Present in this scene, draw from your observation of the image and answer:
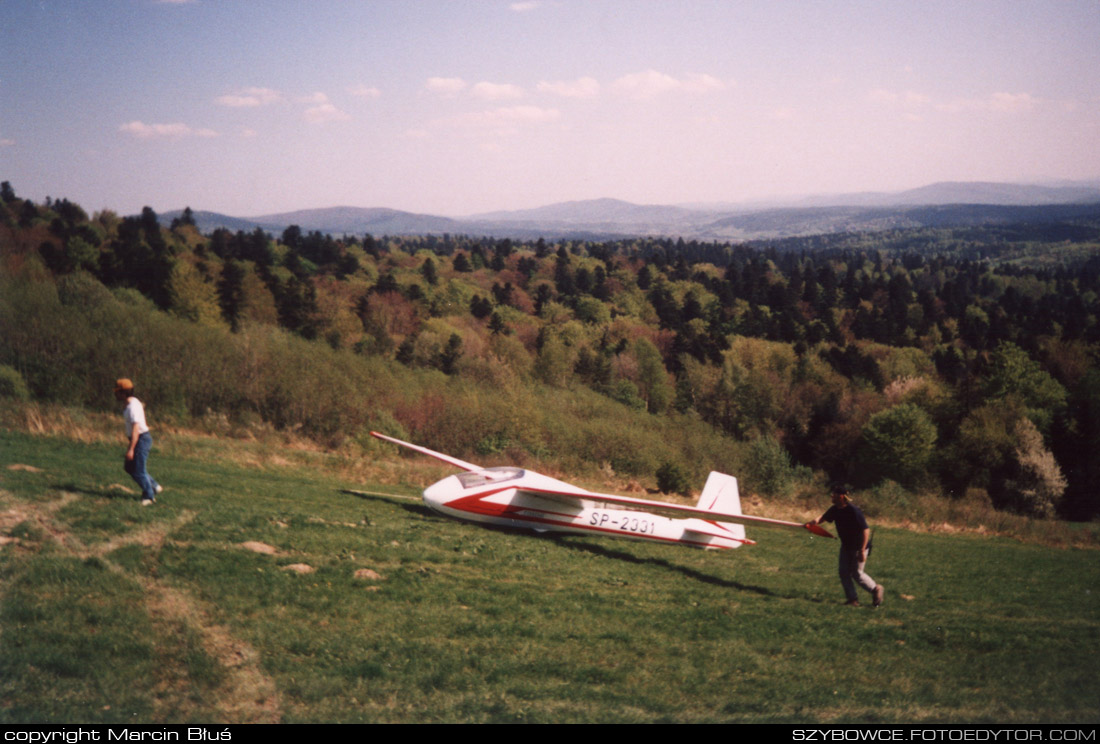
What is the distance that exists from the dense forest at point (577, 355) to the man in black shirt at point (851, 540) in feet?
91.6

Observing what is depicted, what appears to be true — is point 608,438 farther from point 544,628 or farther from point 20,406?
point 544,628

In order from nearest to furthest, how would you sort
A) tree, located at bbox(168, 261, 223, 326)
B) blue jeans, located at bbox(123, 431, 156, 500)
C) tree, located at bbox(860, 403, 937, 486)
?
1. blue jeans, located at bbox(123, 431, 156, 500)
2. tree, located at bbox(860, 403, 937, 486)
3. tree, located at bbox(168, 261, 223, 326)

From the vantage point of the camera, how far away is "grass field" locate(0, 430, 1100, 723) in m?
7.70

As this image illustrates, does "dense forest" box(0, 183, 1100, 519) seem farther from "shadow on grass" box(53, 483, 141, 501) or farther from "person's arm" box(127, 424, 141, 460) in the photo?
"person's arm" box(127, 424, 141, 460)

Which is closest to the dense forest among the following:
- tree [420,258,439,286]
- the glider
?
tree [420,258,439,286]

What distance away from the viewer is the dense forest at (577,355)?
47125mm

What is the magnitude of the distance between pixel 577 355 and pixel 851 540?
289 feet

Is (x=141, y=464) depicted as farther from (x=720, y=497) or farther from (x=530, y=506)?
(x=720, y=497)

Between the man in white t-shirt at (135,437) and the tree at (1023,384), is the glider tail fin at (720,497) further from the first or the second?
the tree at (1023,384)

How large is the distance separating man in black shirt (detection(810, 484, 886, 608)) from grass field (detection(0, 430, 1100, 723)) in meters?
0.46

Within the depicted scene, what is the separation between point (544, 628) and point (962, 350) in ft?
392

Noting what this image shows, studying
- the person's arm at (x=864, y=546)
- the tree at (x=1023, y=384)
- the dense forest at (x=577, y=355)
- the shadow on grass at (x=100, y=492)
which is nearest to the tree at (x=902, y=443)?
the dense forest at (x=577, y=355)

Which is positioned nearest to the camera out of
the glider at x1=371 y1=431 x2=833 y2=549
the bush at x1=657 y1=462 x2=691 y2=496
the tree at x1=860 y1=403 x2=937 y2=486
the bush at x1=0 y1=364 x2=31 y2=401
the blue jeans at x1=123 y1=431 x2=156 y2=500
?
the blue jeans at x1=123 y1=431 x2=156 y2=500

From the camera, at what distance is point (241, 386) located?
48.4m
